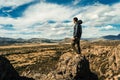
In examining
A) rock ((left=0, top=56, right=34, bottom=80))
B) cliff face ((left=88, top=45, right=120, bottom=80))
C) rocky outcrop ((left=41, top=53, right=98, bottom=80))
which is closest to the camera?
rock ((left=0, top=56, right=34, bottom=80))

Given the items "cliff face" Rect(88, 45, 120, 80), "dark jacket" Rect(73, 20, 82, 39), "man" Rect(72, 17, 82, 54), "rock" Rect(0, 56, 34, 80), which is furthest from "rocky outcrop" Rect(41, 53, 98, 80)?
"cliff face" Rect(88, 45, 120, 80)

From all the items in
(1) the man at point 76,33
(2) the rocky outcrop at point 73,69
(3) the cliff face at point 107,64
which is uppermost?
(1) the man at point 76,33

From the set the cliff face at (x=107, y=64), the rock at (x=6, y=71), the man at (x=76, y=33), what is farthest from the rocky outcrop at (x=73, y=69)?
the cliff face at (x=107, y=64)

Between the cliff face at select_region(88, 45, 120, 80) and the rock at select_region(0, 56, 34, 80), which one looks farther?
the cliff face at select_region(88, 45, 120, 80)

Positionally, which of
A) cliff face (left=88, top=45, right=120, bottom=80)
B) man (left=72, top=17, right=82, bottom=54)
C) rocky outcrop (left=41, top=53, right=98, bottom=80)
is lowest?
cliff face (left=88, top=45, right=120, bottom=80)

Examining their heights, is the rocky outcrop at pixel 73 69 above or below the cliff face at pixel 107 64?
above

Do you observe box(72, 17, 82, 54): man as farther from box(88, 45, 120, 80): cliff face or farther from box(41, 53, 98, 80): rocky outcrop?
box(88, 45, 120, 80): cliff face

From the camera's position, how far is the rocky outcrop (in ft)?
80.0

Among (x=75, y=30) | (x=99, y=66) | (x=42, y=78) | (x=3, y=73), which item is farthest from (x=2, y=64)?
(x=99, y=66)

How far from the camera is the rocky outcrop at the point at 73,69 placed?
24.4 m

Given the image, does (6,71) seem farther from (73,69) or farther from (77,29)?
(77,29)

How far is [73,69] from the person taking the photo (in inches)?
965

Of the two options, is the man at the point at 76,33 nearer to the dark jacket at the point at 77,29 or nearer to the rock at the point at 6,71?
the dark jacket at the point at 77,29

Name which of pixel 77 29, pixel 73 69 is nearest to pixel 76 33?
pixel 77 29
